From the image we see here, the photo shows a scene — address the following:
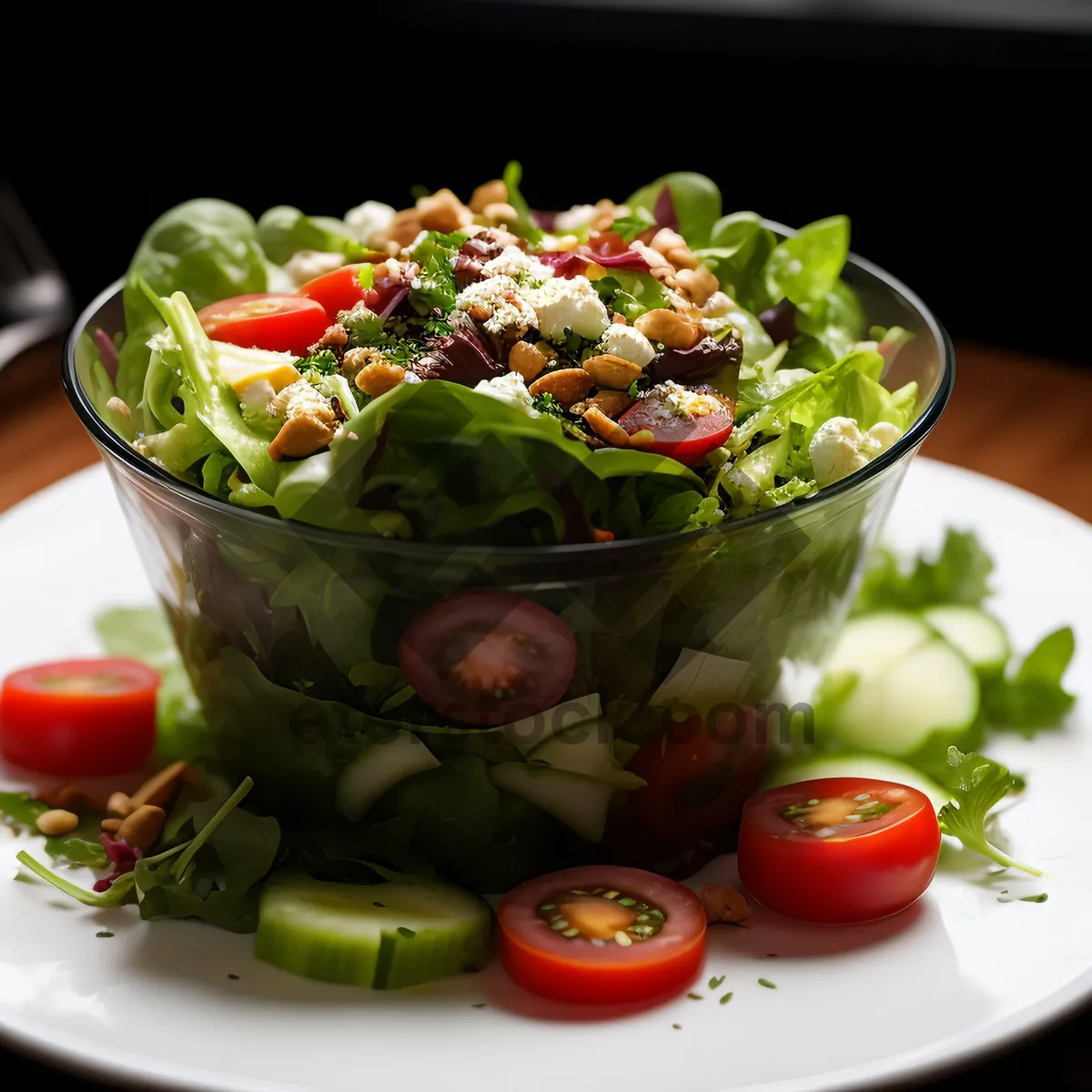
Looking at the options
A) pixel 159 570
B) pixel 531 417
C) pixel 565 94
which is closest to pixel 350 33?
pixel 565 94

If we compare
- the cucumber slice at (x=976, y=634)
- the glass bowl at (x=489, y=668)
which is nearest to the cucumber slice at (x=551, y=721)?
the glass bowl at (x=489, y=668)

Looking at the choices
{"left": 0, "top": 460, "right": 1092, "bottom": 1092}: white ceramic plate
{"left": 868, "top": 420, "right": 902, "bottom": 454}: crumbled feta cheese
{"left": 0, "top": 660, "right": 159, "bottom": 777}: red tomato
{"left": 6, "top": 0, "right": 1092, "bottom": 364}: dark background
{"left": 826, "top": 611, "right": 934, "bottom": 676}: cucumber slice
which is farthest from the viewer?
{"left": 6, "top": 0, "right": 1092, "bottom": 364}: dark background

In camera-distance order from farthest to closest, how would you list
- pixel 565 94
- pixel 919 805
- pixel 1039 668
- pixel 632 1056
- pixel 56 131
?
pixel 56 131 → pixel 565 94 → pixel 1039 668 → pixel 919 805 → pixel 632 1056

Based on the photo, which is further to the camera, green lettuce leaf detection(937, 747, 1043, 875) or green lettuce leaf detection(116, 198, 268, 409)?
green lettuce leaf detection(116, 198, 268, 409)

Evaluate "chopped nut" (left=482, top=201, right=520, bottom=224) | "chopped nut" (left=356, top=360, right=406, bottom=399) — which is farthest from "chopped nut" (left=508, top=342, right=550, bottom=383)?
"chopped nut" (left=482, top=201, right=520, bottom=224)

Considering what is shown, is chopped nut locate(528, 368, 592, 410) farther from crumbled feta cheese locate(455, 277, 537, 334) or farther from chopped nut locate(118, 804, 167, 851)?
chopped nut locate(118, 804, 167, 851)

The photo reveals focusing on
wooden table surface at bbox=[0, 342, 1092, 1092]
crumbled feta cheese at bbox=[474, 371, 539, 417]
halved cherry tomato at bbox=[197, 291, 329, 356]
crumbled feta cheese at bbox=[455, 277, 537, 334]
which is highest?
halved cherry tomato at bbox=[197, 291, 329, 356]

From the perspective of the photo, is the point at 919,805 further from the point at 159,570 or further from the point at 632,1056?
the point at 159,570
